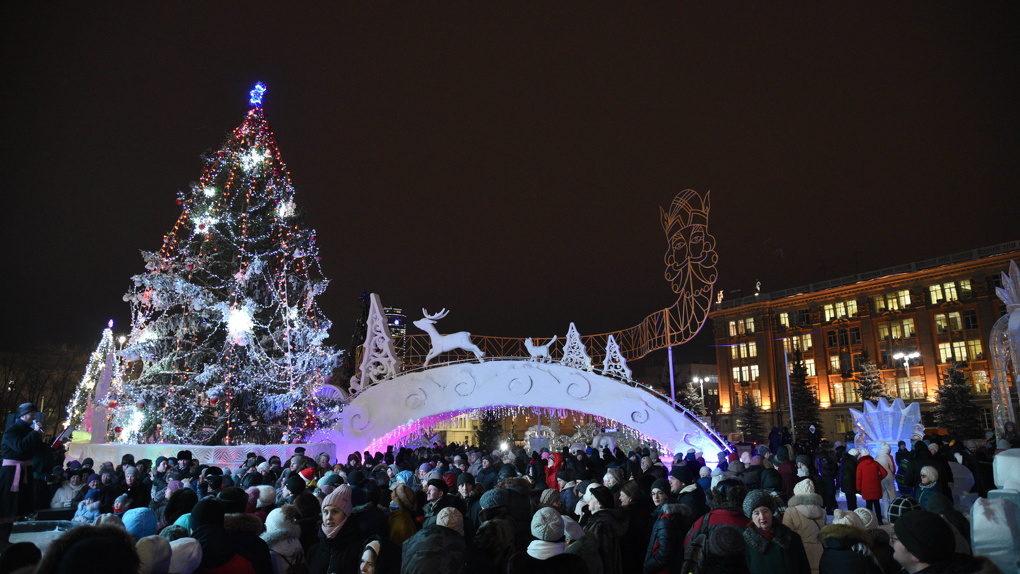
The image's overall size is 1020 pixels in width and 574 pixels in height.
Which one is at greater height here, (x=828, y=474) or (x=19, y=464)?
(x=19, y=464)

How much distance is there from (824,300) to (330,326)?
179 ft

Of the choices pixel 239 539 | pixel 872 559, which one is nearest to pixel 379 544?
pixel 239 539

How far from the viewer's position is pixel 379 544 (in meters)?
4.41

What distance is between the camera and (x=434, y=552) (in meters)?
3.85

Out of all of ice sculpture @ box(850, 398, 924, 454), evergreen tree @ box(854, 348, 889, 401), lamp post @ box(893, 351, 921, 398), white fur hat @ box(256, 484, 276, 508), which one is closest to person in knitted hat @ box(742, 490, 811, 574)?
white fur hat @ box(256, 484, 276, 508)

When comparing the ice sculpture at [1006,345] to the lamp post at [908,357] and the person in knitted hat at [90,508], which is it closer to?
the person in knitted hat at [90,508]

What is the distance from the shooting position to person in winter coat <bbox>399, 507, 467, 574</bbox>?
3811 millimetres

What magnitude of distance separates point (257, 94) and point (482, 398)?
12.5 meters

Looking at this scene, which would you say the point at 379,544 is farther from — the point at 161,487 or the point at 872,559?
the point at 161,487

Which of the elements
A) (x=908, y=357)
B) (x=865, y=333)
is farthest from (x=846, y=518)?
(x=865, y=333)

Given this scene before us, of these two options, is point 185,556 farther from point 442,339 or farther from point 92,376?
point 92,376

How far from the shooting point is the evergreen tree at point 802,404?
4859cm

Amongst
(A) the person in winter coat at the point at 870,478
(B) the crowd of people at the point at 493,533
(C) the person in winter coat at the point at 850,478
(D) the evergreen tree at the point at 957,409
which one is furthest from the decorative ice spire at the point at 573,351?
(D) the evergreen tree at the point at 957,409

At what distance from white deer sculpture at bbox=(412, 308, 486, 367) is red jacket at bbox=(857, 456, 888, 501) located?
1315 cm
